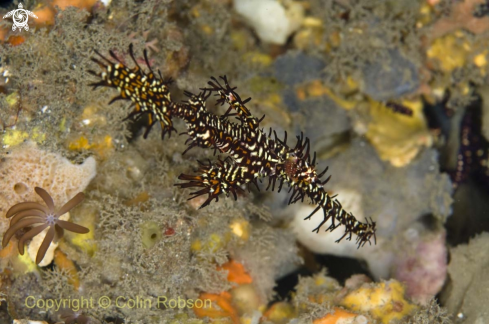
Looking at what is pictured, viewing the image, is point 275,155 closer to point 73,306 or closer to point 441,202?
point 73,306

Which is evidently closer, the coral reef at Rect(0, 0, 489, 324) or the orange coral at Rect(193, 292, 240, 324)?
the coral reef at Rect(0, 0, 489, 324)

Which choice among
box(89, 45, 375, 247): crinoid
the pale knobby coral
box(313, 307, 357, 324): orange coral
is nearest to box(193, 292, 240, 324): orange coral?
box(313, 307, 357, 324): orange coral

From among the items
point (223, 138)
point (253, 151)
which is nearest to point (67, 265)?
point (223, 138)

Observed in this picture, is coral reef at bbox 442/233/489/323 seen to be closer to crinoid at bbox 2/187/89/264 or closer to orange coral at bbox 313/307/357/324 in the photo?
orange coral at bbox 313/307/357/324

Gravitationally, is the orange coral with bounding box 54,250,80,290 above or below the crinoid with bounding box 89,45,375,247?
below

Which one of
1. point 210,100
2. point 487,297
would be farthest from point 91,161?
point 487,297

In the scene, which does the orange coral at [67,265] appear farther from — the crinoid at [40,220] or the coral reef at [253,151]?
the crinoid at [40,220]

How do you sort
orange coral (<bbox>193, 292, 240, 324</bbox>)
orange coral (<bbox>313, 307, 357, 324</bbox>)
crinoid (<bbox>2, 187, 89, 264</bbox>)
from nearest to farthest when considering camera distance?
A: crinoid (<bbox>2, 187, 89, 264</bbox>)
orange coral (<bbox>313, 307, 357, 324</bbox>)
orange coral (<bbox>193, 292, 240, 324</bbox>)

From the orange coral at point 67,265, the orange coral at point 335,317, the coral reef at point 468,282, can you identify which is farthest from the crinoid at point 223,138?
the coral reef at point 468,282
